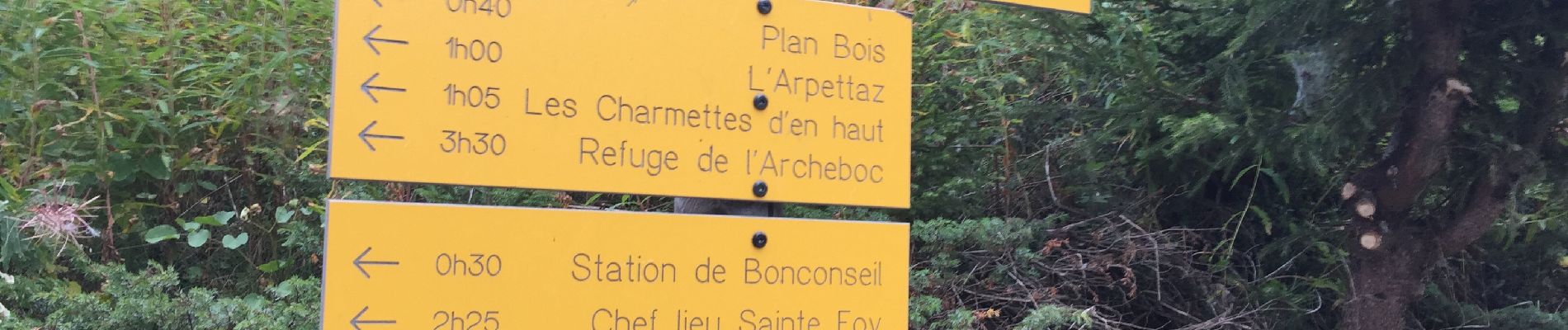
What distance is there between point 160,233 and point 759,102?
2511mm

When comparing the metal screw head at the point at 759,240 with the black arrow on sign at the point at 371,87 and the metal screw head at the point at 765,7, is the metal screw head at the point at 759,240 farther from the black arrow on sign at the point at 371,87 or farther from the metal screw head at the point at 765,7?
the black arrow on sign at the point at 371,87

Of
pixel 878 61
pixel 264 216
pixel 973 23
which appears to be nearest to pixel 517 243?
pixel 878 61

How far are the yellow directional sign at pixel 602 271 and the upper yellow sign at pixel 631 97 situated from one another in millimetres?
71

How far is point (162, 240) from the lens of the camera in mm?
3959

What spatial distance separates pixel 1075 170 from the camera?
462 cm

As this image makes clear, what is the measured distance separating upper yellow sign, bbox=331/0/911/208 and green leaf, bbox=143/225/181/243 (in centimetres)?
208

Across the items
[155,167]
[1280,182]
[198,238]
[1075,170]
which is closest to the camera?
[198,238]

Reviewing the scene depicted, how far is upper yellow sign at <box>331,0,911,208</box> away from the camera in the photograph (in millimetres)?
2119

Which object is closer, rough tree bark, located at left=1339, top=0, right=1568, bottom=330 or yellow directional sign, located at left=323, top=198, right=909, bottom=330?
yellow directional sign, located at left=323, top=198, right=909, bottom=330

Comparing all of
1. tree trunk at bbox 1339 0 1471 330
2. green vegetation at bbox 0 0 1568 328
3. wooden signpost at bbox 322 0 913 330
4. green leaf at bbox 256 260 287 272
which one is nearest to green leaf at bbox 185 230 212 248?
green vegetation at bbox 0 0 1568 328

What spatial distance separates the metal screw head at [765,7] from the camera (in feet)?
7.97

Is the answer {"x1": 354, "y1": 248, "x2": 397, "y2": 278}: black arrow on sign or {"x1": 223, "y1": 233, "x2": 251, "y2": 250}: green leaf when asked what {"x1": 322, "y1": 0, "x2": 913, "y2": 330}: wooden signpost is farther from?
{"x1": 223, "y1": 233, "x2": 251, "y2": 250}: green leaf

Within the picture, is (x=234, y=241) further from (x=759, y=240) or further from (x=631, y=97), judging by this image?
(x=759, y=240)

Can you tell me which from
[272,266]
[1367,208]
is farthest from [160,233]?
→ [1367,208]
